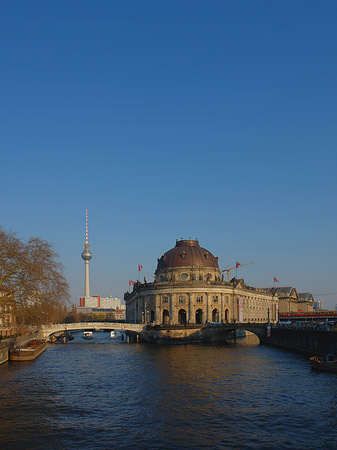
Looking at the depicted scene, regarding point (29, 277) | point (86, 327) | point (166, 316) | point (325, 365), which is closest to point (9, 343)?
point (29, 277)

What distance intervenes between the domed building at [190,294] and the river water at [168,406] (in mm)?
59013

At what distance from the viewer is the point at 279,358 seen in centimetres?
7944

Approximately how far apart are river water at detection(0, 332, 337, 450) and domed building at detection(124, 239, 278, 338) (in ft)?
194

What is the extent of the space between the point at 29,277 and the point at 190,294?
6862cm

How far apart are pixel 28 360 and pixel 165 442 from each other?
51.5 m

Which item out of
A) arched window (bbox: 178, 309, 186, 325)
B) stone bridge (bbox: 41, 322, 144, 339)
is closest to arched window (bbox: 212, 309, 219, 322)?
arched window (bbox: 178, 309, 186, 325)

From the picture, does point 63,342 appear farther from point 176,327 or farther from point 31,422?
point 31,422

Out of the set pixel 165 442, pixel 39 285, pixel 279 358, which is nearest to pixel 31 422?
pixel 165 442

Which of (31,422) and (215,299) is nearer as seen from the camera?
(31,422)

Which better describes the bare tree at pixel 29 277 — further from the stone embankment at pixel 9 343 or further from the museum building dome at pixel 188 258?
the museum building dome at pixel 188 258

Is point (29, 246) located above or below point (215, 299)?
above

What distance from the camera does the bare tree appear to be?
76188 mm

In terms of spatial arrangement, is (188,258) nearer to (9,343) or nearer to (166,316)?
(166,316)

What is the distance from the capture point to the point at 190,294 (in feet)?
454
